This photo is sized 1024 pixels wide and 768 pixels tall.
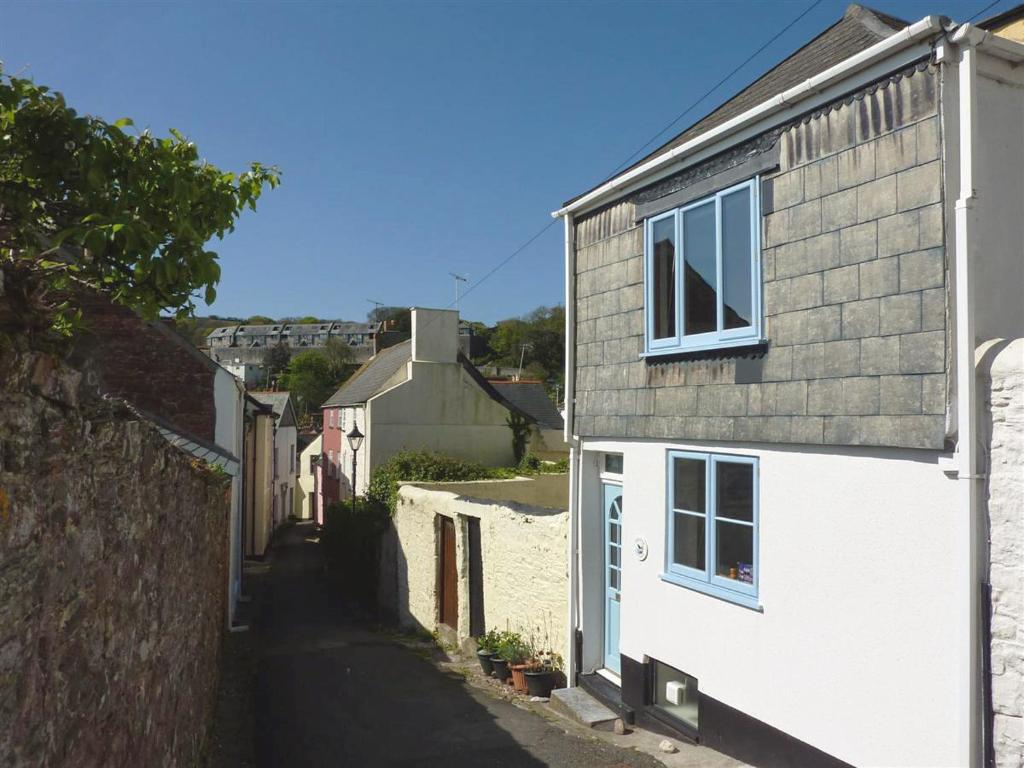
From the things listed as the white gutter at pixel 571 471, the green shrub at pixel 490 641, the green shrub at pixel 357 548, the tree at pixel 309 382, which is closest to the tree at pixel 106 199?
the white gutter at pixel 571 471

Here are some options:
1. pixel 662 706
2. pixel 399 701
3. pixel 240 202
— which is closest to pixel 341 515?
pixel 399 701

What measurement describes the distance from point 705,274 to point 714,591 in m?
2.99

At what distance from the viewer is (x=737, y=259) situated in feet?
24.5

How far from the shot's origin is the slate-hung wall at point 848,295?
5.67m

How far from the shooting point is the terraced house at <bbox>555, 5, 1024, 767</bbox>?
5406 millimetres

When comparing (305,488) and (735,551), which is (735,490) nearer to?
(735,551)

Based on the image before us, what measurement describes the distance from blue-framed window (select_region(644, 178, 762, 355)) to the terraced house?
26mm

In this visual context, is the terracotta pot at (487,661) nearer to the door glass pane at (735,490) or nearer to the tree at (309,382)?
the door glass pane at (735,490)

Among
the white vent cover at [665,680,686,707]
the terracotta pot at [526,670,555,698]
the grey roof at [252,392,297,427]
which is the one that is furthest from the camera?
the grey roof at [252,392,297,427]

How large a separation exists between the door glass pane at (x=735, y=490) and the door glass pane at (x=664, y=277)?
1538 millimetres

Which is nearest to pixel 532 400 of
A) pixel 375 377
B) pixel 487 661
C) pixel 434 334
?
pixel 375 377

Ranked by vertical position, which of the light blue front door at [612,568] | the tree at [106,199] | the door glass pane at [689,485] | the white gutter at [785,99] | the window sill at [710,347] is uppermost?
the white gutter at [785,99]

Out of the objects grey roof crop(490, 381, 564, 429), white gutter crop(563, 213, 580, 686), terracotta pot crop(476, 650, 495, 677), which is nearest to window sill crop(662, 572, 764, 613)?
white gutter crop(563, 213, 580, 686)

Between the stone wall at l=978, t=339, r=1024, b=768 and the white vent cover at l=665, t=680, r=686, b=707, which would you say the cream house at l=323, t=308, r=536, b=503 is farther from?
the stone wall at l=978, t=339, r=1024, b=768
